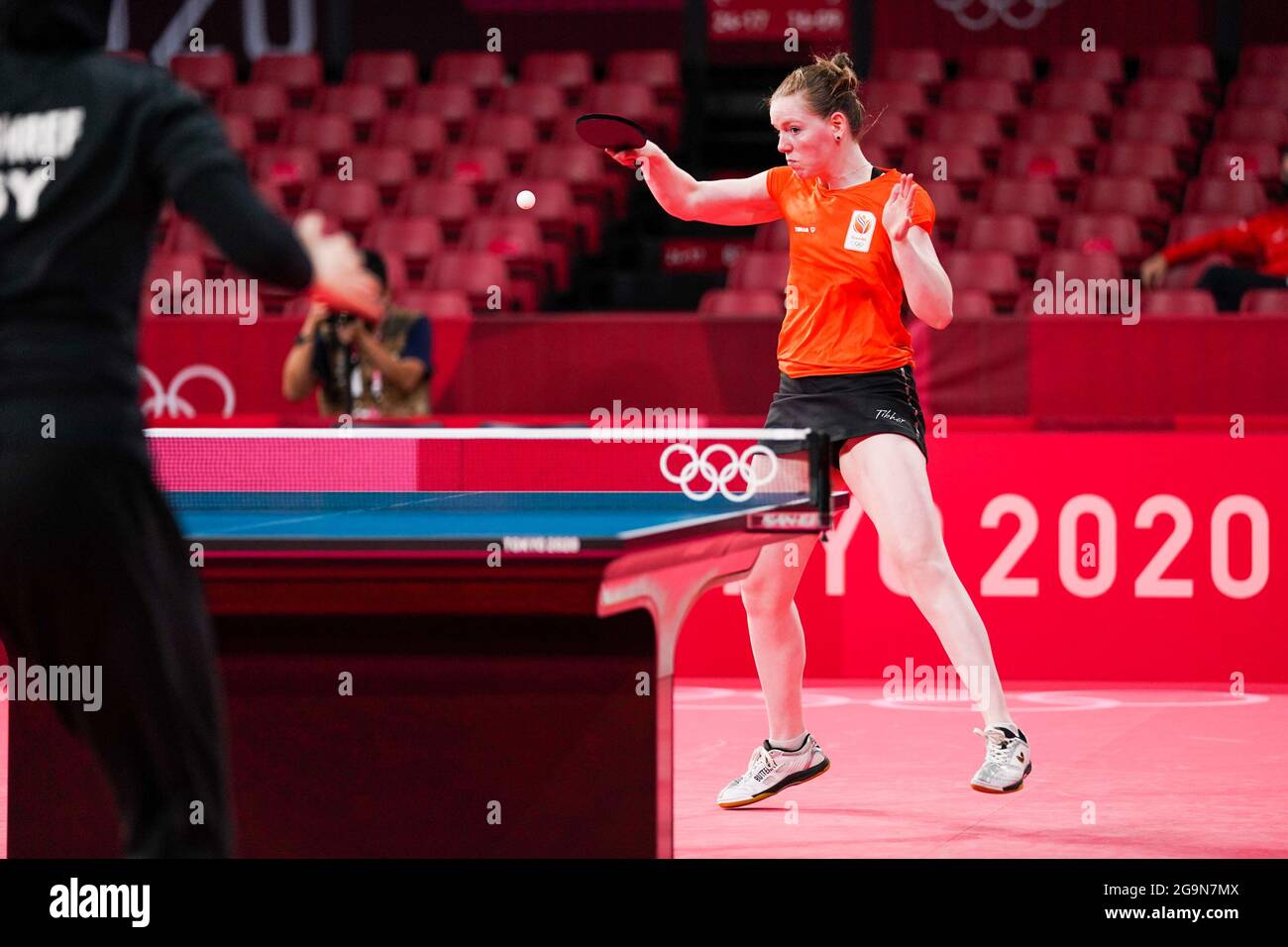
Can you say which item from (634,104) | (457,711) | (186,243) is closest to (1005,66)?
(634,104)

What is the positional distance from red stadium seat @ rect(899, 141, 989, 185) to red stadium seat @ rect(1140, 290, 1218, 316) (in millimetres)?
2329

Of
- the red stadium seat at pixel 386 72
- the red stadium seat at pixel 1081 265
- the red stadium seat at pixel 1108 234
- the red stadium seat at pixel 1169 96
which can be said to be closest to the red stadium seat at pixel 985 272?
the red stadium seat at pixel 1081 265

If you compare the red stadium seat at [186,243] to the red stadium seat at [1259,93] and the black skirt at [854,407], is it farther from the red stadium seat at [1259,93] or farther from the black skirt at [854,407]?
the black skirt at [854,407]

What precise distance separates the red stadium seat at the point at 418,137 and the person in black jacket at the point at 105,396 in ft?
33.1

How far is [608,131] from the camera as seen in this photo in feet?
15.2

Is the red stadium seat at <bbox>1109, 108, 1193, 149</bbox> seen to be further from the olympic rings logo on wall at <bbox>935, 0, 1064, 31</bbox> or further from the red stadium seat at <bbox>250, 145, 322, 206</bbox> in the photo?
the red stadium seat at <bbox>250, 145, 322, 206</bbox>

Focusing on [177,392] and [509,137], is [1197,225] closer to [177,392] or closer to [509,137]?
[509,137]

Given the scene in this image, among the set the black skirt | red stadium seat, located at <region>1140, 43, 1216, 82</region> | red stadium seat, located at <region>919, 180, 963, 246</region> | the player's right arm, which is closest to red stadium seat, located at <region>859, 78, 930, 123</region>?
red stadium seat, located at <region>919, 180, 963, 246</region>

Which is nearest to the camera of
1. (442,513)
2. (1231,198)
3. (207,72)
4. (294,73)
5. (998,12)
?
(442,513)

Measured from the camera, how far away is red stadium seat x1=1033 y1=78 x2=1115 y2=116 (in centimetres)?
1205

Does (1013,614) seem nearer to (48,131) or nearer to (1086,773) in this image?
(1086,773)

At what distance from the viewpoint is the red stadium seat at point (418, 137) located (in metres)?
12.5

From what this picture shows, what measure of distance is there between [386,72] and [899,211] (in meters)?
9.73

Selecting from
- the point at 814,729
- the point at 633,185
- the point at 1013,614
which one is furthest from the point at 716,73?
the point at 814,729
